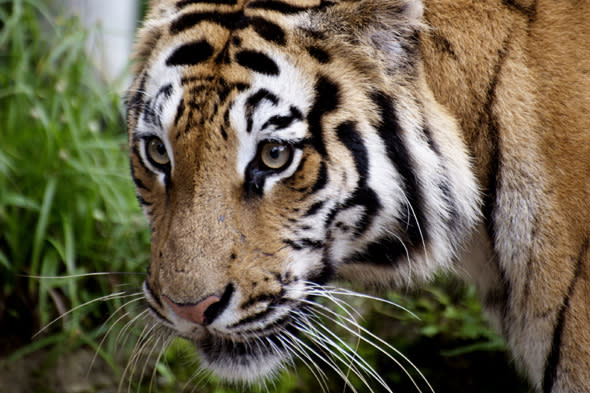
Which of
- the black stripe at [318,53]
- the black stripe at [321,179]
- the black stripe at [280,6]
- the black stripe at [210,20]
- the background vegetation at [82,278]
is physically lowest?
the background vegetation at [82,278]

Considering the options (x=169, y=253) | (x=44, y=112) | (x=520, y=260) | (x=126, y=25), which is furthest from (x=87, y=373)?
(x=126, y=25)

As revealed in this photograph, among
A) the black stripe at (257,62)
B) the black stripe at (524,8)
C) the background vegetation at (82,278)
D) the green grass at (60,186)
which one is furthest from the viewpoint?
the green grass at (60,186)

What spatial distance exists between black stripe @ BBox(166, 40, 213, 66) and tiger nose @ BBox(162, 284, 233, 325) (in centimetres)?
62

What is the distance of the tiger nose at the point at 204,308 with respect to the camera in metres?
1.81

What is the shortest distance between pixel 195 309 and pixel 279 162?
44 centimetres

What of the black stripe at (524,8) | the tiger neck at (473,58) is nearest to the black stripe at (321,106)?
the tiger neck at (473,58)

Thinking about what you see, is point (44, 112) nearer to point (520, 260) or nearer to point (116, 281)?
point (116, 281)

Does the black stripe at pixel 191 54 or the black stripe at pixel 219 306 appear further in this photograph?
the black stripe at pixel 191 54

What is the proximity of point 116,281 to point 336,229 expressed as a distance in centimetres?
161

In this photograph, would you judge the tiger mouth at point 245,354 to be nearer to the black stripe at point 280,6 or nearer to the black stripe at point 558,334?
the black stripe at point 558,334

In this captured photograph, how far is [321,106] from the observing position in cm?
194

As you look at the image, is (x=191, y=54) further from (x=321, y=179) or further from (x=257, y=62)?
(x=321, y=179)

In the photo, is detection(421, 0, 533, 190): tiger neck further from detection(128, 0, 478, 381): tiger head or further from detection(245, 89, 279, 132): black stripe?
detection(245, 89, 279, 132): black stripe

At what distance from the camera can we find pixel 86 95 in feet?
12.3
